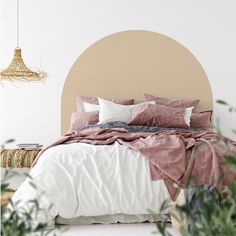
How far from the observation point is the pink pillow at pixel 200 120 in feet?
18.2

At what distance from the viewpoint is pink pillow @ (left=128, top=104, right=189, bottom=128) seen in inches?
202

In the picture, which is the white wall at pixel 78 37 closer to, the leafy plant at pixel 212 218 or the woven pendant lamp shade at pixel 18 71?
the woven pendant lamp shade at pixel 18 71

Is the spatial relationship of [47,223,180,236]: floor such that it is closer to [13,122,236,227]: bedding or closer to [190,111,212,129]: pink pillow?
[13,122,236,227]: bedding

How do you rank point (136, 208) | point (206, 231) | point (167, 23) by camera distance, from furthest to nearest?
point (167, 23)
point (136, 208)
point (206, 231)

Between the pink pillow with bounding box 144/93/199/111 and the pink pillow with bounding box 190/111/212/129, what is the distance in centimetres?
15

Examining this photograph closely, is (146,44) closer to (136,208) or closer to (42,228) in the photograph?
(136,208)

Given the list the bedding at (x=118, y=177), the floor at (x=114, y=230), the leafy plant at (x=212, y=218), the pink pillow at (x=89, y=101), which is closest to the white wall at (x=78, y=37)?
the pink pillow at (x=89, y=101)

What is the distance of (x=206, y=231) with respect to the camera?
753 millimetres

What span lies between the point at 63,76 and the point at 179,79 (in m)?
1.33

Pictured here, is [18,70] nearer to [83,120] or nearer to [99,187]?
[83,120]

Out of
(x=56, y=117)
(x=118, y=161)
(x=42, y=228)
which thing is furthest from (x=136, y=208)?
(x=42, y=228)

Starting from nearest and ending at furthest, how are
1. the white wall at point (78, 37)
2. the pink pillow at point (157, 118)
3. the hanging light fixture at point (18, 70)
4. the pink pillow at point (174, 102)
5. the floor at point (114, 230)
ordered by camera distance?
the floor at point (114, 230) → the pink pillow at point (157, 118) → the hanging light fixture at point (18, 70) → the pink pillow at point (174, 102) → the white wall at point (78, 37)

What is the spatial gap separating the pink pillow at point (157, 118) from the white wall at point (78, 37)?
86 centimetres

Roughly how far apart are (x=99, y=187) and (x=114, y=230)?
13.2 inches
